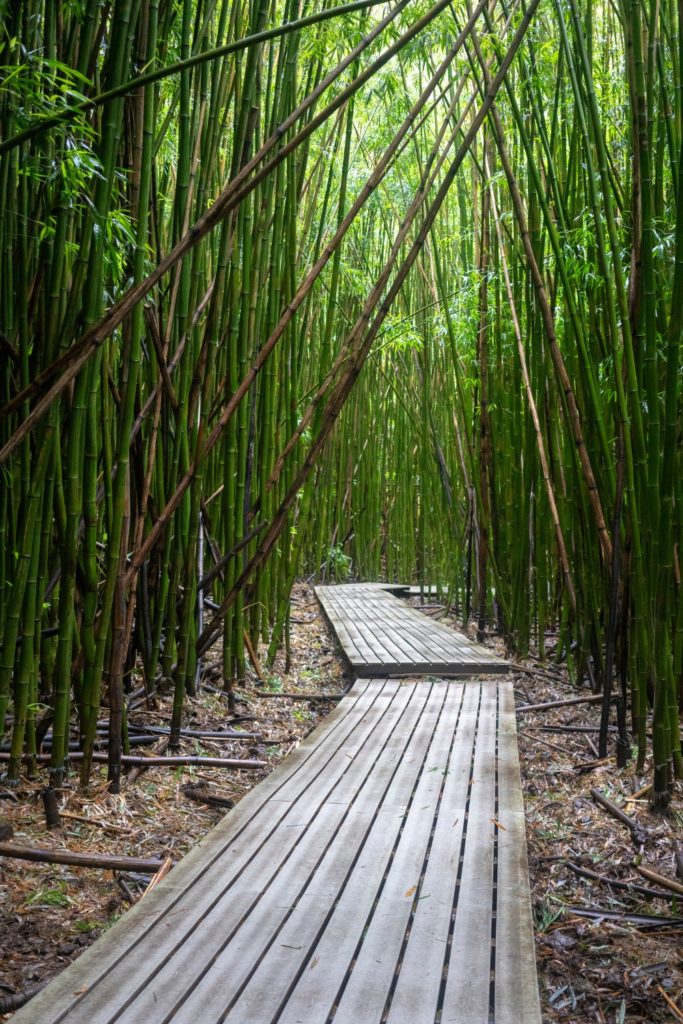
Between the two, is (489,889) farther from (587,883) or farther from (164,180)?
(164,180)

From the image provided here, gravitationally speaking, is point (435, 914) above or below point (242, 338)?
below

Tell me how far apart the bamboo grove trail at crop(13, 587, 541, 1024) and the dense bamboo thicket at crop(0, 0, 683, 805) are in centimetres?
38

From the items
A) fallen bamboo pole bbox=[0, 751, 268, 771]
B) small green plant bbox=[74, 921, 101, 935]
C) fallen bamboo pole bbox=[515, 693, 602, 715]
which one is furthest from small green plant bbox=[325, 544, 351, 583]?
small green plant bbox=[74, 921, 101, 935]

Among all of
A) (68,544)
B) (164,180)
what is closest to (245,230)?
(164,180)

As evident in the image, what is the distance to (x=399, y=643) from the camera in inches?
130

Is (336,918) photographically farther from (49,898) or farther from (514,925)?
(49,898)

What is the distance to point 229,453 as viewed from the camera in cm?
223

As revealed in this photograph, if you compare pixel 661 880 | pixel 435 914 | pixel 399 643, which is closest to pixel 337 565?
pixel 399 643

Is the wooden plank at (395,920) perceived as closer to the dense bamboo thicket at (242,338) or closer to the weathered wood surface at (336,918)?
the weathered wood surface at (336,918)

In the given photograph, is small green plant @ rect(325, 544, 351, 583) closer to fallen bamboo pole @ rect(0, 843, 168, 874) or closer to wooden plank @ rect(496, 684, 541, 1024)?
wooden plank @ rect(496, 684, 541, 1024)

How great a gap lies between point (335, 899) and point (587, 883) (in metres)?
0.54

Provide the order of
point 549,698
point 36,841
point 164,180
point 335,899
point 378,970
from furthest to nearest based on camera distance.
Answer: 1. point 549,698
2. point 164,180
3. point 36,841
4. point 335,899
5. point 378,970

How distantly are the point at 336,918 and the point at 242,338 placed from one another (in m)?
1.50

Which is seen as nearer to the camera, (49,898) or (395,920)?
(395,920)
